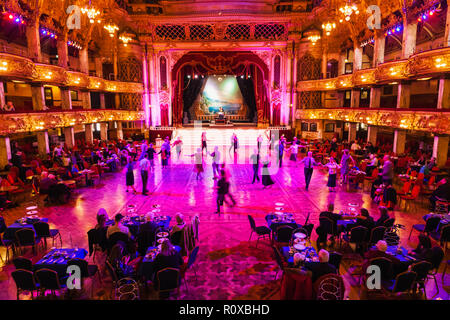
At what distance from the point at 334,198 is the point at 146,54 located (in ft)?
72.9

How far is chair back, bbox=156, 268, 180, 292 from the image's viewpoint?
17.9ft

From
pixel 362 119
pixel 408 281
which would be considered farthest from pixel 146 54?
pixel 408 281

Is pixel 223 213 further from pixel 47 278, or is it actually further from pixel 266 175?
pixel 47 278

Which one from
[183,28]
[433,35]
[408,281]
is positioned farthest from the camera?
[183,28]

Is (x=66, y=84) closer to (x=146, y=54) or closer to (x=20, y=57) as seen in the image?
(x=20, y=57)

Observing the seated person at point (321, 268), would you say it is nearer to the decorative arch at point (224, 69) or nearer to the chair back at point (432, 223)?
the chair back at point (432, 223)

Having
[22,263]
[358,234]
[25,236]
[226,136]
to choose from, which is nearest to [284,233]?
[358,234]

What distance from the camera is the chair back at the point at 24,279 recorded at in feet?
17.8

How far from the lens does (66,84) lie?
Result: 749 inches

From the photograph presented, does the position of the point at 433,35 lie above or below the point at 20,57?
above

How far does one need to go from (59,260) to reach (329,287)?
5.20m

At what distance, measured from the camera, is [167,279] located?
5.50 meters

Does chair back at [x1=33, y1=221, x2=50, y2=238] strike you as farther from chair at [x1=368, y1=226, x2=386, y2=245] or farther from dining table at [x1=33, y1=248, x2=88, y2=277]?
chair at [x1=368, y1=226, x2=386, y2=245]

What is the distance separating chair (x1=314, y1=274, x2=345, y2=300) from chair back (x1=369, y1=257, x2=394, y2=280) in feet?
3.53
